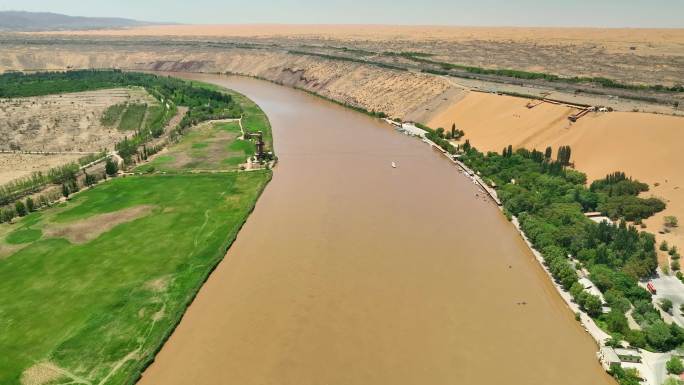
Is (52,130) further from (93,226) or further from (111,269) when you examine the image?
(111,269)

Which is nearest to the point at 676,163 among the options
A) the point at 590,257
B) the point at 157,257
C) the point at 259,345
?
the point at 590,257

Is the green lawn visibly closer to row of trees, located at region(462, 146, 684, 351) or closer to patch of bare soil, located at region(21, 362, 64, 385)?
patch of bare soil, located at region(21, 362, 64, 385)

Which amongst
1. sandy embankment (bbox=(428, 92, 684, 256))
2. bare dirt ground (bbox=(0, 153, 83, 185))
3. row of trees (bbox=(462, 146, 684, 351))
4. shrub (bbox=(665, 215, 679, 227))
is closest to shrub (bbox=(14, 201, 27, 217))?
bare dirt ground (bbox=(0, 153, 83, 185))

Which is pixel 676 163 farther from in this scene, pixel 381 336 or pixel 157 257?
pixel 157 257

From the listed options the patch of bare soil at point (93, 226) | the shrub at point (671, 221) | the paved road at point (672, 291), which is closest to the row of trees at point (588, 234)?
the paved road at point (672, 291)

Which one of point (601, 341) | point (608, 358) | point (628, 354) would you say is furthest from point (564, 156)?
point (608, 358)

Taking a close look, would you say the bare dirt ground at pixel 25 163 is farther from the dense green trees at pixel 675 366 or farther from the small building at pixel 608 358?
the dense green trees at pixel 675 366
